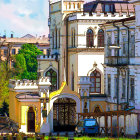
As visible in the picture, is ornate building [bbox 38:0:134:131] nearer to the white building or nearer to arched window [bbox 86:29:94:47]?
arched window [bbox 86:29:94:47]

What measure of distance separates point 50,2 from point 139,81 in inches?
1257

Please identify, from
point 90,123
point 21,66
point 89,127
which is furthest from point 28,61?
point 89,127

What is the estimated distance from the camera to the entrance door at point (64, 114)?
60125 mm

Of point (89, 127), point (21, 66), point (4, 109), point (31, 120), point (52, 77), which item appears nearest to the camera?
point (89, 127)

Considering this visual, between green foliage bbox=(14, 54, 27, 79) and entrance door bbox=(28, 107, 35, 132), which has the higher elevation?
green foliage bbox=(14, 54, 27, 79)

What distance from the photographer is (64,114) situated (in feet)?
198

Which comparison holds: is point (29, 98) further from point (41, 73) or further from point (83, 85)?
point (41, 73)

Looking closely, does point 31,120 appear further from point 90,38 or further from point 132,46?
point 90,38

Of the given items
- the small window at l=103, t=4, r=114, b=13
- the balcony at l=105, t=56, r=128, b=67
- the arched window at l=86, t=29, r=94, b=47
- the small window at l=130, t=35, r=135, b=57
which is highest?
the small window at l=103, t=4, r=114, b=13

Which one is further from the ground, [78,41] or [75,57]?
[78,41]

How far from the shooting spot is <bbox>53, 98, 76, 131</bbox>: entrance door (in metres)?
60.1

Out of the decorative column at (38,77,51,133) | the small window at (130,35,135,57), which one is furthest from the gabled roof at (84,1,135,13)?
the small window at (130,35,135,57)

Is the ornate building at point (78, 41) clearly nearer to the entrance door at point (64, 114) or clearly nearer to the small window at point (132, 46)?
the entrance door at point (64, 114)

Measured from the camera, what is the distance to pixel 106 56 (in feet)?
207
